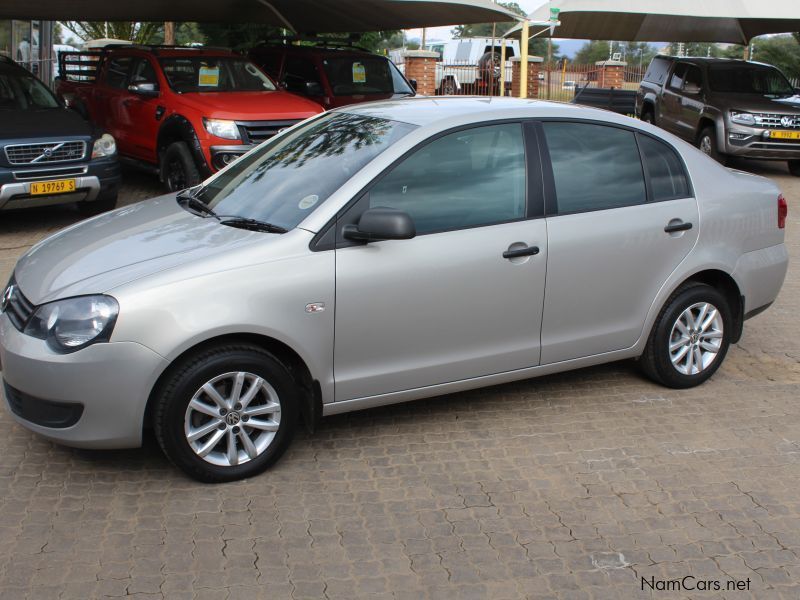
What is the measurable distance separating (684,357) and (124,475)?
10.7 ft

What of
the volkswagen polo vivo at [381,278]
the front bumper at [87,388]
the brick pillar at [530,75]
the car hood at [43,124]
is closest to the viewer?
the front bumper at [87,388]

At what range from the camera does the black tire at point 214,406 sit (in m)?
4.00

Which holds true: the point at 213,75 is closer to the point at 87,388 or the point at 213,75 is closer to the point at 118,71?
the point at 118,71

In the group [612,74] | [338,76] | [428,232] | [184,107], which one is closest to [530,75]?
[612,74]

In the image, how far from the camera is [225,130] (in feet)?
34.2

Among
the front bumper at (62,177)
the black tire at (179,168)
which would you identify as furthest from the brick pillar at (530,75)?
the front bumper at (62,177)

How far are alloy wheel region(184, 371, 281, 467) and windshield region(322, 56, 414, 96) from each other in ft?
33.3

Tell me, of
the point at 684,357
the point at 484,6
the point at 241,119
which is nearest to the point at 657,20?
the point at 484,6

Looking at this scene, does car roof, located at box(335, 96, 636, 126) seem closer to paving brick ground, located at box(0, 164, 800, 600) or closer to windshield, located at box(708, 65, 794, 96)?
paving brick ground, located at box(0, 164, 800, 600)

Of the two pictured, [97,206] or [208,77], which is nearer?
[97,206]

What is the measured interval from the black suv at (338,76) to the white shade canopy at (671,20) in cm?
260

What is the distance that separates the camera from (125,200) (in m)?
11.9

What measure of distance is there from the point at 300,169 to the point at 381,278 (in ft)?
2.97

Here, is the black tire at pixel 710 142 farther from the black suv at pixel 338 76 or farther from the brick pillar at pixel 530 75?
the brick pillar at pixel 530 75
